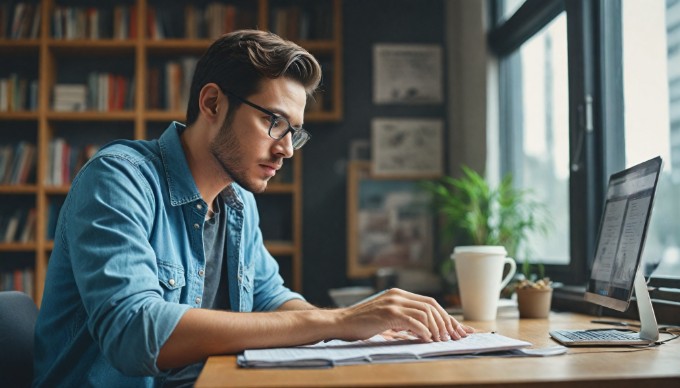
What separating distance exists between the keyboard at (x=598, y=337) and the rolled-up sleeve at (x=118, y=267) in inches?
27.9

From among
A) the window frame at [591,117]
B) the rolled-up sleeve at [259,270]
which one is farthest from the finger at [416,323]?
the window frame at [591,117]

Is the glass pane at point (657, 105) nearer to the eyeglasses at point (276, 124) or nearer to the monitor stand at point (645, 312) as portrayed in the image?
the monitor stand at point (645, 312)

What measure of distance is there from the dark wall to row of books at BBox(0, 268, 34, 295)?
1506 mm

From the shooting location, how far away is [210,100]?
1.65 meters

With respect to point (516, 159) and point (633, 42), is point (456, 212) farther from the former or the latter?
point (633, 42)

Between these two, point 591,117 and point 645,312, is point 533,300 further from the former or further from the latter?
point 591,117

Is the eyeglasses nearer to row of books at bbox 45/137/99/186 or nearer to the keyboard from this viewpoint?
the keyboard

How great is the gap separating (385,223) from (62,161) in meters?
1.84

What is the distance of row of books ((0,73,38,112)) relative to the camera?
392cm

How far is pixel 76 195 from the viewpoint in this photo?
136 centimetres

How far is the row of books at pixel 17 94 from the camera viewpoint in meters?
3.92

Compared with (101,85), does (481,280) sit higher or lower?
lower

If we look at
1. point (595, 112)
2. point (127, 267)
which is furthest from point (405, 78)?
point (127, 267)

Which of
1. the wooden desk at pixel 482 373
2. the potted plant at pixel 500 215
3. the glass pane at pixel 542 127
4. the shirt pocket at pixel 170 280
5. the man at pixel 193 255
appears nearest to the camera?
the wooden desk at pixel 482 373
